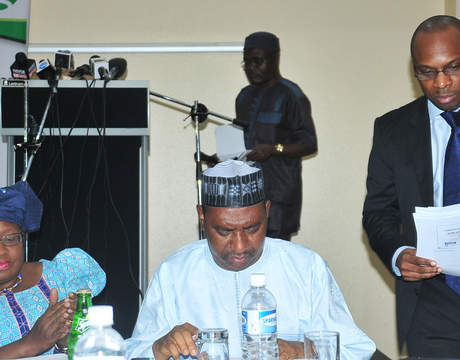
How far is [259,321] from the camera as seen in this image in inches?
67.6

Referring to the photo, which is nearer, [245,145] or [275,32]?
[245,145]

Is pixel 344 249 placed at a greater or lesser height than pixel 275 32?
lesser

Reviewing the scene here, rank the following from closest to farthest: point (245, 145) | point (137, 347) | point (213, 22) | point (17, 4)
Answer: point (137, 347) → point (245, 145) → point (17, 4) → point (213, 22)

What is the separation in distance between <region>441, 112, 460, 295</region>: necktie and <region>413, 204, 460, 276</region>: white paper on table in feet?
0.38

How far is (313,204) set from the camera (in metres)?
6.00

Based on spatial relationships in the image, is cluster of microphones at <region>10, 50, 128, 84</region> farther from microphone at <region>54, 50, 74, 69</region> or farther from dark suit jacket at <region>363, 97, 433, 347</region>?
dark suit jacket at <region>363, 97, 433, 347</region>

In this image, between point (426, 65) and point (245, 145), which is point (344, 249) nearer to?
point (245, 145)

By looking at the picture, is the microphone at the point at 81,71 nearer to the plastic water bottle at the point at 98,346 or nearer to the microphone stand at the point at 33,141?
the microphone stand at the point at 33,141

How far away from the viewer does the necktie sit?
2.52 m

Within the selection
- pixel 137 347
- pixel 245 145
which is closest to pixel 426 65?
pixel 137 347

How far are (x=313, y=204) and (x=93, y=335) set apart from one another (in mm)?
4649

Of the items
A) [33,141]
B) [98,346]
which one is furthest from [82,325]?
[33,141]

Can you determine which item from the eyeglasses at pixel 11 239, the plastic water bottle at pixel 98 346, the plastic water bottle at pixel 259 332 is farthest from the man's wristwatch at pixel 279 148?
the plastic water bottle at pixel 98 346

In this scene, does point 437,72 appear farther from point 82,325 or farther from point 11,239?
point 11,239
